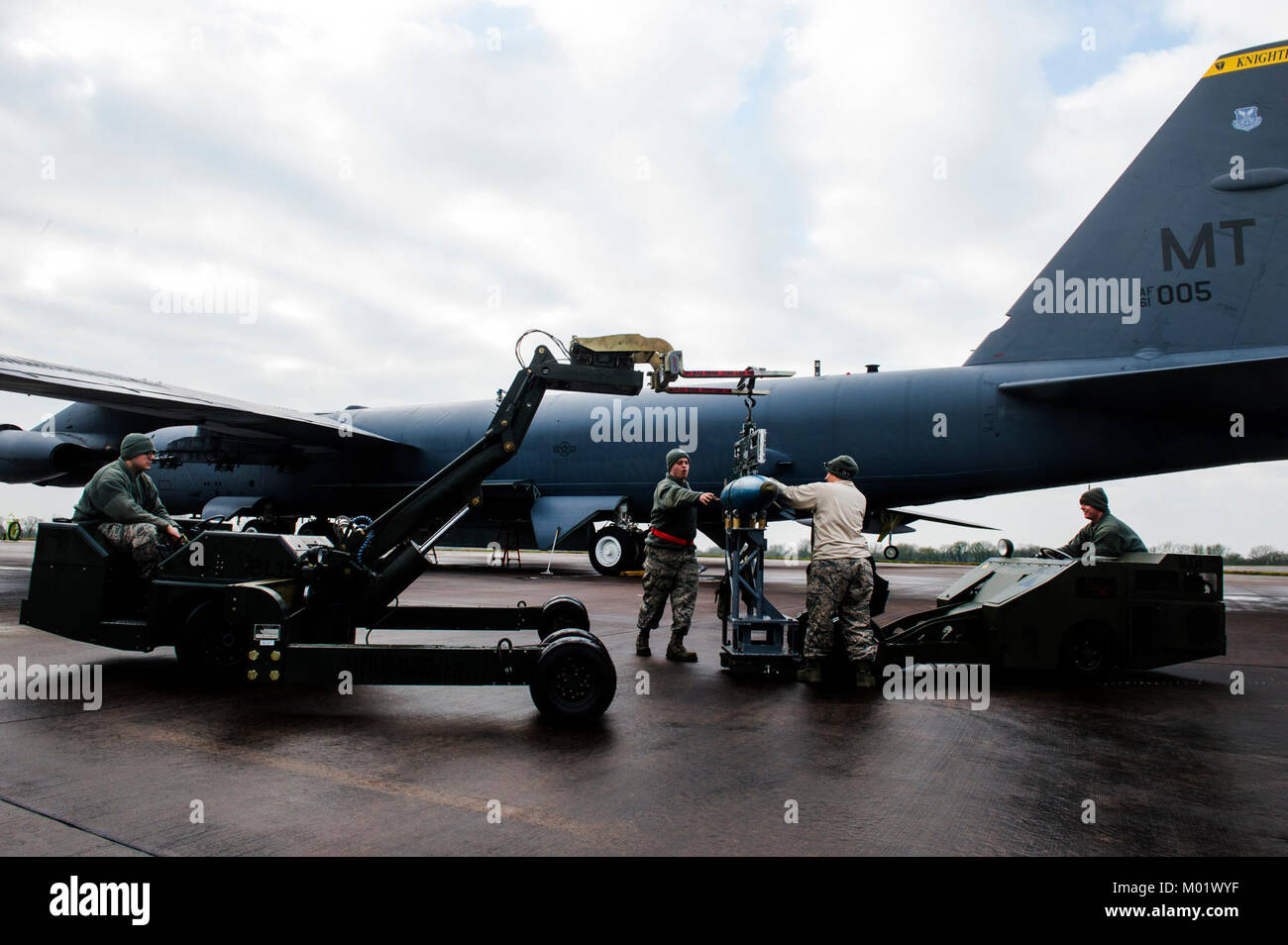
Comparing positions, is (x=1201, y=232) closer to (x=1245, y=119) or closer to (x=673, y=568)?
(x=1245, y=119)

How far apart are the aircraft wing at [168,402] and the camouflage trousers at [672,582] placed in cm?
991

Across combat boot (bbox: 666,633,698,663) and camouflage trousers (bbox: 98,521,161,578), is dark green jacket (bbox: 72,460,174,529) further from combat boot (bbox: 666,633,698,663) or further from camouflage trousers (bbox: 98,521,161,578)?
combat boot (bbox: 666,633,698,663)

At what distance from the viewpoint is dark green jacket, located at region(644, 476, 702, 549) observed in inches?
258

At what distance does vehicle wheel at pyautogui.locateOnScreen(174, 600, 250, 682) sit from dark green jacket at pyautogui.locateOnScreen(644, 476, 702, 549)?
326cm

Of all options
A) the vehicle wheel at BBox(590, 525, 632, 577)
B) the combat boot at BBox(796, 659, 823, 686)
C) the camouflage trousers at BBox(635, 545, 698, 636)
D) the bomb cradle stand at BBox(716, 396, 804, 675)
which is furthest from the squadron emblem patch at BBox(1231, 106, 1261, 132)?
the vehicle wheel at BBox(590, 525, 632, 577)

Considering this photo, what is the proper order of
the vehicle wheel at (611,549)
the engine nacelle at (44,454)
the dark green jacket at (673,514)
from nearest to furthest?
1. the dark green jacket at (673,514)
2. the vehicle wheel at (611,549)
3. the engine nacelle at (44,454)

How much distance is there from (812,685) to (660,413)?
36.5ft

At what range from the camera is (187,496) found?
19688 mm

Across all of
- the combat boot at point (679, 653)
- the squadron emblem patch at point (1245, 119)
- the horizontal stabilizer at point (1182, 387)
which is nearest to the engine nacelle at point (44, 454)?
the combat boot at point (679, 653)

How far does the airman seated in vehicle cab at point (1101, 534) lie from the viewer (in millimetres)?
6250

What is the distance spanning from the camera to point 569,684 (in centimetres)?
443

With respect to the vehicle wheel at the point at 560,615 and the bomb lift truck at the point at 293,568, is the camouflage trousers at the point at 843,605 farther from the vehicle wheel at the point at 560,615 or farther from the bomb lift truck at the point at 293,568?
the bomb lift truck at the point at 293,568
